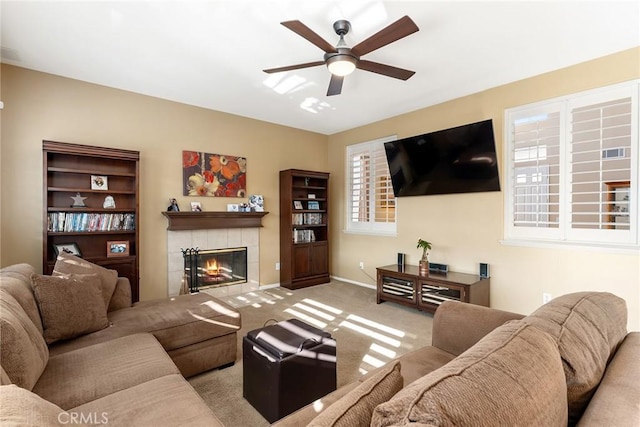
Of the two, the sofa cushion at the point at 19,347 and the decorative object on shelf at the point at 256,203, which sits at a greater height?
the decorative object on shelf at the point at 256,203

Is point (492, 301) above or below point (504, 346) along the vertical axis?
below

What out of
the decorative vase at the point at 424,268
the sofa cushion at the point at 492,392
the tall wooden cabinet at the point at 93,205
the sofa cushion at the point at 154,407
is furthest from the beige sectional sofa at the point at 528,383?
the tall wooden cabinet at the point at 93,205

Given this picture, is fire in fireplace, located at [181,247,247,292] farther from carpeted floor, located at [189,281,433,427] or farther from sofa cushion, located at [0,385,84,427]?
sofa cushion, located at [0,385,84,427]

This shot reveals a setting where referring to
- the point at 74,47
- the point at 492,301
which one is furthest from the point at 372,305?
the point at 74,47

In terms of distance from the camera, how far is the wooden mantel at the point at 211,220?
159 inches

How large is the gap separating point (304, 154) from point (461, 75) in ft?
9.76

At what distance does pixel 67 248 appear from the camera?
10.9 ft

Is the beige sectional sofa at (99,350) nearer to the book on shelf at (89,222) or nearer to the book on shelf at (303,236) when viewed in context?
the book on shelf at (89,222)

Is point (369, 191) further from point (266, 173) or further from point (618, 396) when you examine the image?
point (618, 396)

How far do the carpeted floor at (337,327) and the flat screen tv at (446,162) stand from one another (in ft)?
5.68

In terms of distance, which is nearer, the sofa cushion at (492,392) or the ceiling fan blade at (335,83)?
the sofa cushion at (492,392)

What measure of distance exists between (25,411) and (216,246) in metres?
3.87

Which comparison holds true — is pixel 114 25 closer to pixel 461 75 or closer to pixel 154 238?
pixel 154 238

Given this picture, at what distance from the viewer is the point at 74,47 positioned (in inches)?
112
